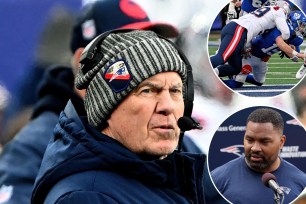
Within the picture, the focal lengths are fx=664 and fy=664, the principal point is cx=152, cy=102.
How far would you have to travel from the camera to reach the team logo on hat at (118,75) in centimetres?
130

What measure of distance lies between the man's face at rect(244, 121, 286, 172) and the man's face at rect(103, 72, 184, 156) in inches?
71.2

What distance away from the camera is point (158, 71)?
1.32 m

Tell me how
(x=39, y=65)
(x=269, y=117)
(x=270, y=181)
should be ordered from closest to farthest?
(x=39, y=65), (x=270, y=181), (x=269, y=117)

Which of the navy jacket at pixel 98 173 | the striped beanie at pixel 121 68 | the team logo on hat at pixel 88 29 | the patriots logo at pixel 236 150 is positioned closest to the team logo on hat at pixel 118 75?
the striped beanie at pixel 121 68

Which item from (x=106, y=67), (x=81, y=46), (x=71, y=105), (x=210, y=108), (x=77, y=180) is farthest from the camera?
(x=210, y=108)

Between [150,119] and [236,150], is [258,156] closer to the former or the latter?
[236,150]

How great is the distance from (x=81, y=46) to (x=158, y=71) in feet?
4.98

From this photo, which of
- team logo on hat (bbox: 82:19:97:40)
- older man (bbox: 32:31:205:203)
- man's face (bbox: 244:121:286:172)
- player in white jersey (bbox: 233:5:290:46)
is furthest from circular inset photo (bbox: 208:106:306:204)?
older man (bbox: 32:31:205:203)

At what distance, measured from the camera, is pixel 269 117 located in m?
3.12

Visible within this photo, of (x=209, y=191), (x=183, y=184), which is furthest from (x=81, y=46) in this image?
(x=183, y=184)

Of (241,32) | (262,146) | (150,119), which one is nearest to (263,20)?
(241,32)

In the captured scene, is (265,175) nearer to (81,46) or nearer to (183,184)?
(81,46)

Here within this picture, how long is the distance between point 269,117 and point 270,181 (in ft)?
1.01

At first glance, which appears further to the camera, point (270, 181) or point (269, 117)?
point (269, 117)
